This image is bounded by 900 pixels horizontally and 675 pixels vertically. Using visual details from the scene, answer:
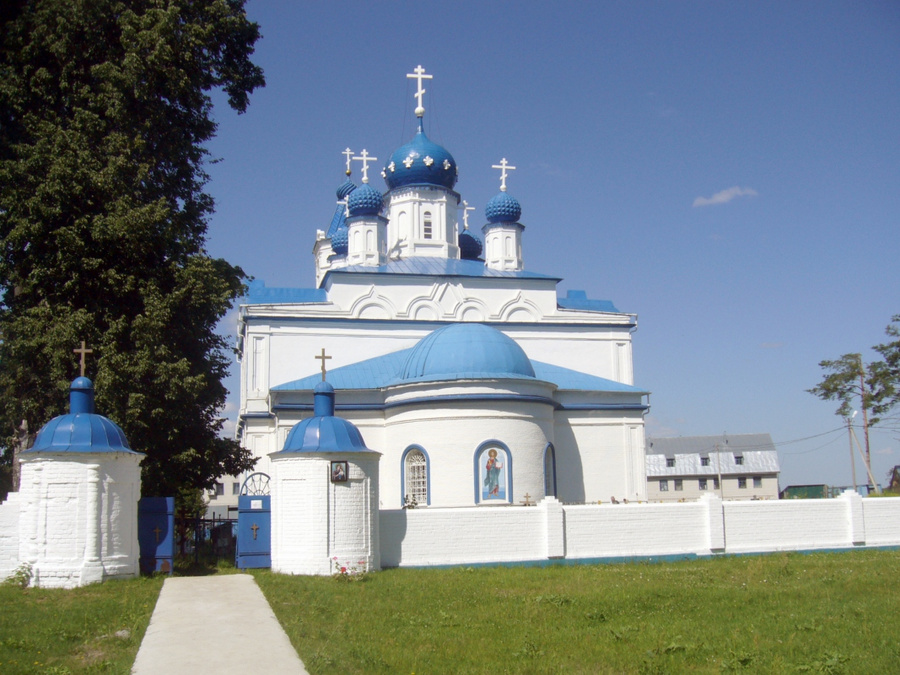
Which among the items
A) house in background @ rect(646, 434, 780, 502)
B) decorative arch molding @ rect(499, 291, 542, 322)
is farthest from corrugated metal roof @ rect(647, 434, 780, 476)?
decorative arch molding @ rect(499, 291, 542, 322)

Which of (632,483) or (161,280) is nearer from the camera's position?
(161,280)

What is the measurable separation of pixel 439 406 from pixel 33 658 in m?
13.4

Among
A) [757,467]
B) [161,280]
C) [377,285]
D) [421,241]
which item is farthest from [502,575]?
[757,467]

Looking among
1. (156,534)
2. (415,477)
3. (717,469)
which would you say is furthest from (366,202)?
(717,469)

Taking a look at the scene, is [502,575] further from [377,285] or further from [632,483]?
[377,285]

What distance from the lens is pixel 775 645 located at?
8477mm

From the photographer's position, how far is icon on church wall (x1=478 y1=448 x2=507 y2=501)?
20469 mm

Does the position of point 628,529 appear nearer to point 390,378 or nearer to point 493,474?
point 493,474

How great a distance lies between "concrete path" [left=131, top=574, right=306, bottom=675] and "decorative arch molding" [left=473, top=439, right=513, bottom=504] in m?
9.02

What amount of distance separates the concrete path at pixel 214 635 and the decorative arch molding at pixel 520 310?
16.6 m

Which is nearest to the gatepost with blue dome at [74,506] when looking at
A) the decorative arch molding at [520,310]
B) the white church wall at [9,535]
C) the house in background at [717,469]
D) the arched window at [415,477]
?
the white church wall at [9,535]

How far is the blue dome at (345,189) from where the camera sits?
38.7 m

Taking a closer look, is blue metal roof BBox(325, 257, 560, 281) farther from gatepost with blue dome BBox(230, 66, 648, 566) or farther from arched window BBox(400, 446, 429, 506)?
arched window BBox(400, 446, 429, 506)

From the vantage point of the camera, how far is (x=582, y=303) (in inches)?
1187
